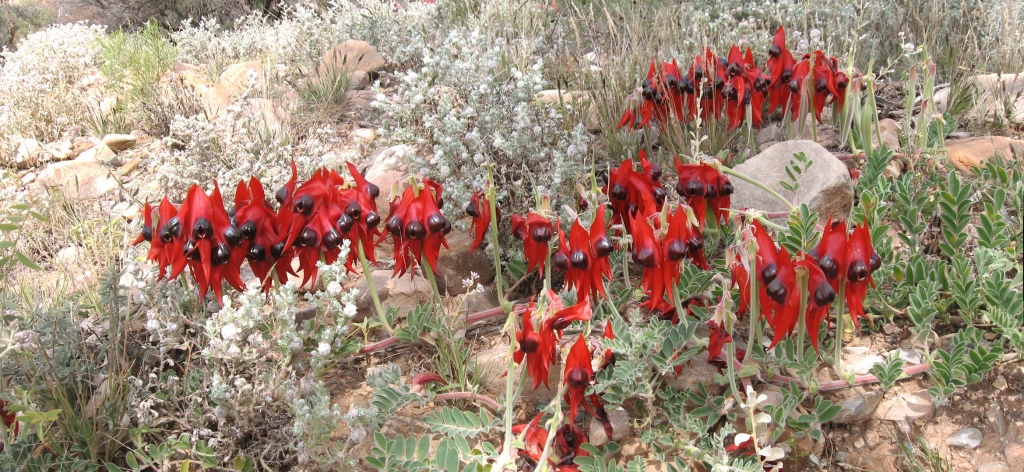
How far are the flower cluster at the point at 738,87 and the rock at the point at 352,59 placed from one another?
1.95m

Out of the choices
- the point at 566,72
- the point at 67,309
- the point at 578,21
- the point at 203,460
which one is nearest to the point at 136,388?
the point at 203,460

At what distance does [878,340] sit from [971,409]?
29cm

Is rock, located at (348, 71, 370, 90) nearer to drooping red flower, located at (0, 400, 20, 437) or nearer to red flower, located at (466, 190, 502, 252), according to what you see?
red flower, located at (466, 190, 502, 252)

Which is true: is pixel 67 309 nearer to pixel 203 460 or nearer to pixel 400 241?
pixel 203 460

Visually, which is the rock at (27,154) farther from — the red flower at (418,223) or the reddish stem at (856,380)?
the reddish stem at (856,380)

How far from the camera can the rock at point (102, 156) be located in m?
3.86

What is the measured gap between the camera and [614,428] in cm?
195

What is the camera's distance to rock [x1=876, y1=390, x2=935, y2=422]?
6.38ft

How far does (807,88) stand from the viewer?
2.66 m

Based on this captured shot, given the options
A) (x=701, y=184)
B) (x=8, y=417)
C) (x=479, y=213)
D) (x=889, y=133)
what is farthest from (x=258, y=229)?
(x=889, y=133)

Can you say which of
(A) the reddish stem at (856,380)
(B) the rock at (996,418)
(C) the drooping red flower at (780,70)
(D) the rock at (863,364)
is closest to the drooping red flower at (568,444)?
(A) the reddish stem at (856,380)

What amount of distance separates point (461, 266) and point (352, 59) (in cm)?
215

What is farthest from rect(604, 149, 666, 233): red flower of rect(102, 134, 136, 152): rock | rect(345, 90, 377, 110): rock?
rect(102, 134, 136, 152): rock

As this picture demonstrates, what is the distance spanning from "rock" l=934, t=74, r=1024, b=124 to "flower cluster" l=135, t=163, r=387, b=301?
2.47 metres
